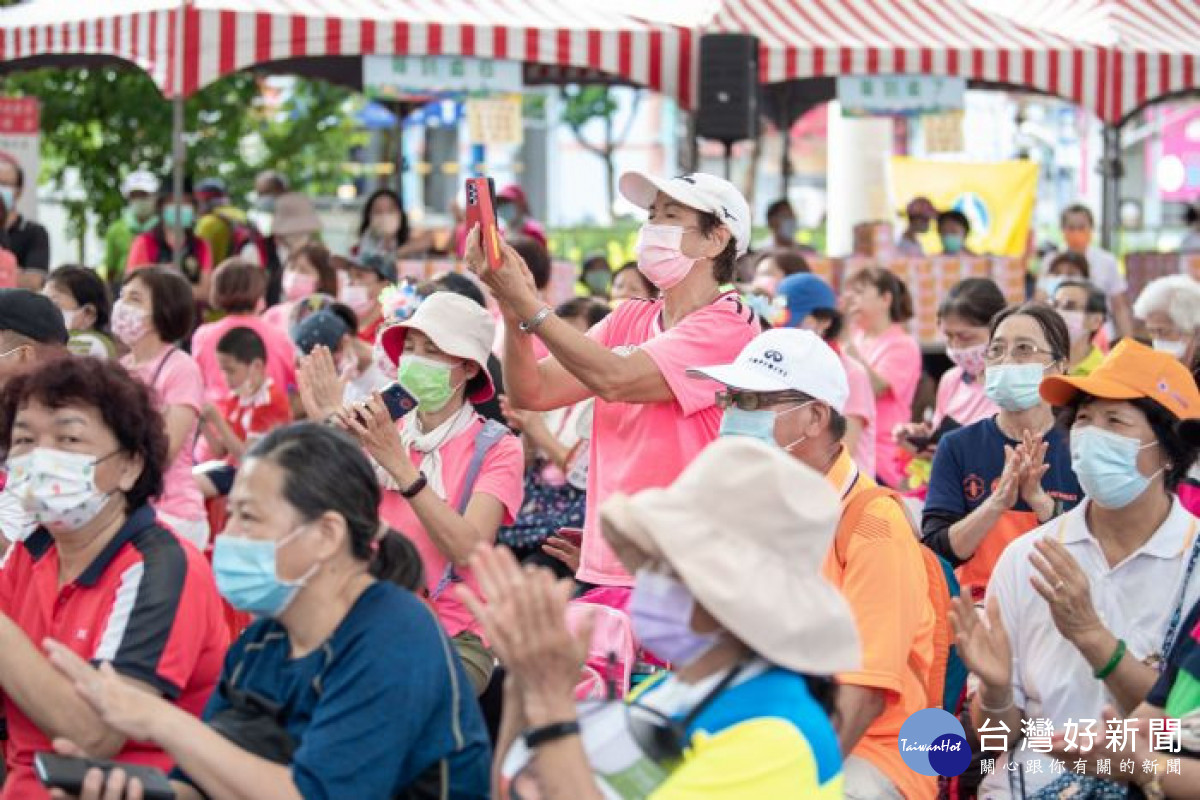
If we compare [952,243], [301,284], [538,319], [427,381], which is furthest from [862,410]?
[952,243]

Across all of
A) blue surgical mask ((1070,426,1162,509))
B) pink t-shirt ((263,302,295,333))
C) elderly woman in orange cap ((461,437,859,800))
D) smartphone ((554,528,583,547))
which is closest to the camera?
elderly woman in orange cap ((461,437,859,800))

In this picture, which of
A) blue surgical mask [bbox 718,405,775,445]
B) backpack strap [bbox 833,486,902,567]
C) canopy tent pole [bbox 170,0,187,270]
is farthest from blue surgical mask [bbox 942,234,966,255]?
backpack strap [bbox 833,486,902,567]

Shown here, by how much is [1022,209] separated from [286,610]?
18332 mm

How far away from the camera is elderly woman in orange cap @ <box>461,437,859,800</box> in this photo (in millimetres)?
3213

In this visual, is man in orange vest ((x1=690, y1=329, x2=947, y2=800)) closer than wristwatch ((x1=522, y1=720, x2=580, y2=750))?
No

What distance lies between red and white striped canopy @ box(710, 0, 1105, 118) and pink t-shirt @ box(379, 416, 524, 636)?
10480 millimetres

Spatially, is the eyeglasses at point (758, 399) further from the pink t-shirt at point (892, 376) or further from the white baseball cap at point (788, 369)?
the pink t-shirt at point (892, 376)

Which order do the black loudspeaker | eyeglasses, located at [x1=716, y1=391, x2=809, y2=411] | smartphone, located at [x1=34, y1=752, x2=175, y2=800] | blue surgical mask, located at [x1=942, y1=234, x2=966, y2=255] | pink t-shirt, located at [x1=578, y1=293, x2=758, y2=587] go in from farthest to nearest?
1. blue surgical mask, located at [x1=942, y1=234, x2=966, y2=255]
2. the black loudspeaker
3. pink t-shirt, located at [x1=578, y1=293, x2=758, y2=587]
4. eyeglasses, located at [x1=716, y1=391, x2=809, y2=411]
5. smartphone, located at [x1=34, y1=752, x2=175, y2=800]

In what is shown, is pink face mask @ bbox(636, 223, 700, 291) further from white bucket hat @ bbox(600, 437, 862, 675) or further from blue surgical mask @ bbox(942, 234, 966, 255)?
blue surgical mask @ bbox(942, 234, 966, 255)

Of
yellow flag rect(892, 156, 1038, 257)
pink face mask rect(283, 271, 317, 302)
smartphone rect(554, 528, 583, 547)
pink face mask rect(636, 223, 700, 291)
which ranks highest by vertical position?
yellow flag rect(892, 156, 1038, 257)

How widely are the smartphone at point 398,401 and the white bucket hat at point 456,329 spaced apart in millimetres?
175

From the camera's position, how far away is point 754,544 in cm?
328

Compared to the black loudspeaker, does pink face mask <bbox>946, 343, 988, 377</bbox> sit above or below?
below

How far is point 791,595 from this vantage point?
10.7 feet
